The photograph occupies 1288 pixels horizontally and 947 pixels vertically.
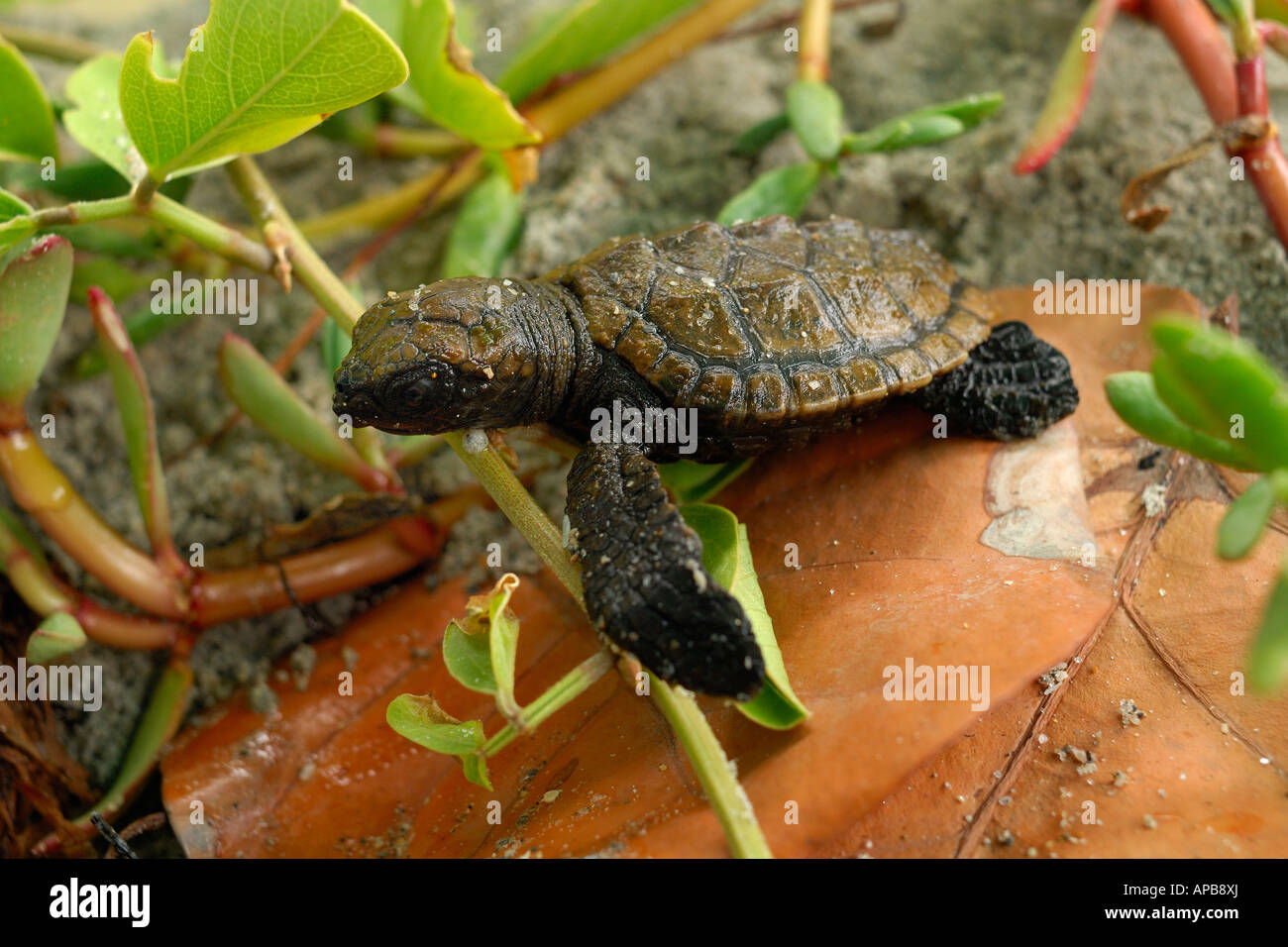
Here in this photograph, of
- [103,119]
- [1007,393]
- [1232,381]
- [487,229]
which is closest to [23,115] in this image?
[103,119]

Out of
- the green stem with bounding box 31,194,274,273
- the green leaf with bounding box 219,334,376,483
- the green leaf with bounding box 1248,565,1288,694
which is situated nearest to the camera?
the green leaf with bounding box 1248,565,1288,694

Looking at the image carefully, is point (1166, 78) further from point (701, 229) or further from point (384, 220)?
point (384, 220)

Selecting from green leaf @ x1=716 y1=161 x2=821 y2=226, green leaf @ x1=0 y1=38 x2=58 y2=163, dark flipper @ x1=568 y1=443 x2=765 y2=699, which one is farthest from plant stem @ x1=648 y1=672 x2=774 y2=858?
green leaf @ x1=0 y1=38 x2=58 y2=163

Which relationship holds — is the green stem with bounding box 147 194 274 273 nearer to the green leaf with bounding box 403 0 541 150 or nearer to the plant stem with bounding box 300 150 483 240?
the green leaf with bounding box 403 0 541 150
